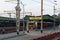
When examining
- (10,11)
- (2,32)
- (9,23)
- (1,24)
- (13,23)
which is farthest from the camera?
(10,11)

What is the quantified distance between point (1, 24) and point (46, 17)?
1050 inches

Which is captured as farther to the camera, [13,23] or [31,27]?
[31,27]

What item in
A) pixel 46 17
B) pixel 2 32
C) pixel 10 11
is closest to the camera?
pixel 2 32

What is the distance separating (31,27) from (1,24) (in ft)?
62.6

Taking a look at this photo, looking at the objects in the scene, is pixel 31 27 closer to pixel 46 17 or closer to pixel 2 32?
pixel 46 17

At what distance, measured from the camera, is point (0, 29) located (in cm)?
4188

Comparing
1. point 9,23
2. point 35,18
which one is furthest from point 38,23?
point 9,23

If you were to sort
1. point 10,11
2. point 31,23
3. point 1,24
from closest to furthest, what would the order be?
point 1,24, point 31,23, point 10,11

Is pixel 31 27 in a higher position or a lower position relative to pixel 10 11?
lower

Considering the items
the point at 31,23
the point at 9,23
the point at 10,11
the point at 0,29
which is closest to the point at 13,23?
the point at 9,23

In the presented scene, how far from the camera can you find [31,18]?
2827 inches

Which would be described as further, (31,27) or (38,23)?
(38,23)

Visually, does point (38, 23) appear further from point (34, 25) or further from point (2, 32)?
point (2, 32)

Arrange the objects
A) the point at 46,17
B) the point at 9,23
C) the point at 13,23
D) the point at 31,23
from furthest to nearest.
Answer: the point at 46,17 → the point at 31,23 → the point at 13,23 → the point at 9,23
